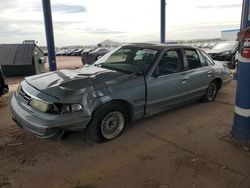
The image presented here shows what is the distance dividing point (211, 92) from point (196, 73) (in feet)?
3.53

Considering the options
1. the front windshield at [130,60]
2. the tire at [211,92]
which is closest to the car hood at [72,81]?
the front windshield at [130,60]

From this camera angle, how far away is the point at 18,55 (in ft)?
38.7

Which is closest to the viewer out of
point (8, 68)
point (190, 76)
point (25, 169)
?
point (25, 169)

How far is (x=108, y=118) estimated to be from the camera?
3951 millimetres

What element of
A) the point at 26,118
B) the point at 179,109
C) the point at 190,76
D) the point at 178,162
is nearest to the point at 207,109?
the point at 179,109

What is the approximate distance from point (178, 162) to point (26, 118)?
221 cm

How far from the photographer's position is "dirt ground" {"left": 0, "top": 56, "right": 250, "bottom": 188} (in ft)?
9.98

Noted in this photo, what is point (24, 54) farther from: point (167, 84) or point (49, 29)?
point (167, 84)

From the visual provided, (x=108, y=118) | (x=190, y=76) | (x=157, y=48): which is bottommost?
(x=108, y=118)

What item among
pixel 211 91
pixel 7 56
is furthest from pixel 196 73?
pixel 7 56

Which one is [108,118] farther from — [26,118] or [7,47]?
[7,47]

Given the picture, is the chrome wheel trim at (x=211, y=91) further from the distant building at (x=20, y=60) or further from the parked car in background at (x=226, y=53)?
the distant building at (x=20, y=60)

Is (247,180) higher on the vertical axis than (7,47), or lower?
lower

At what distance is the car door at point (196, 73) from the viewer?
17.3 ft
